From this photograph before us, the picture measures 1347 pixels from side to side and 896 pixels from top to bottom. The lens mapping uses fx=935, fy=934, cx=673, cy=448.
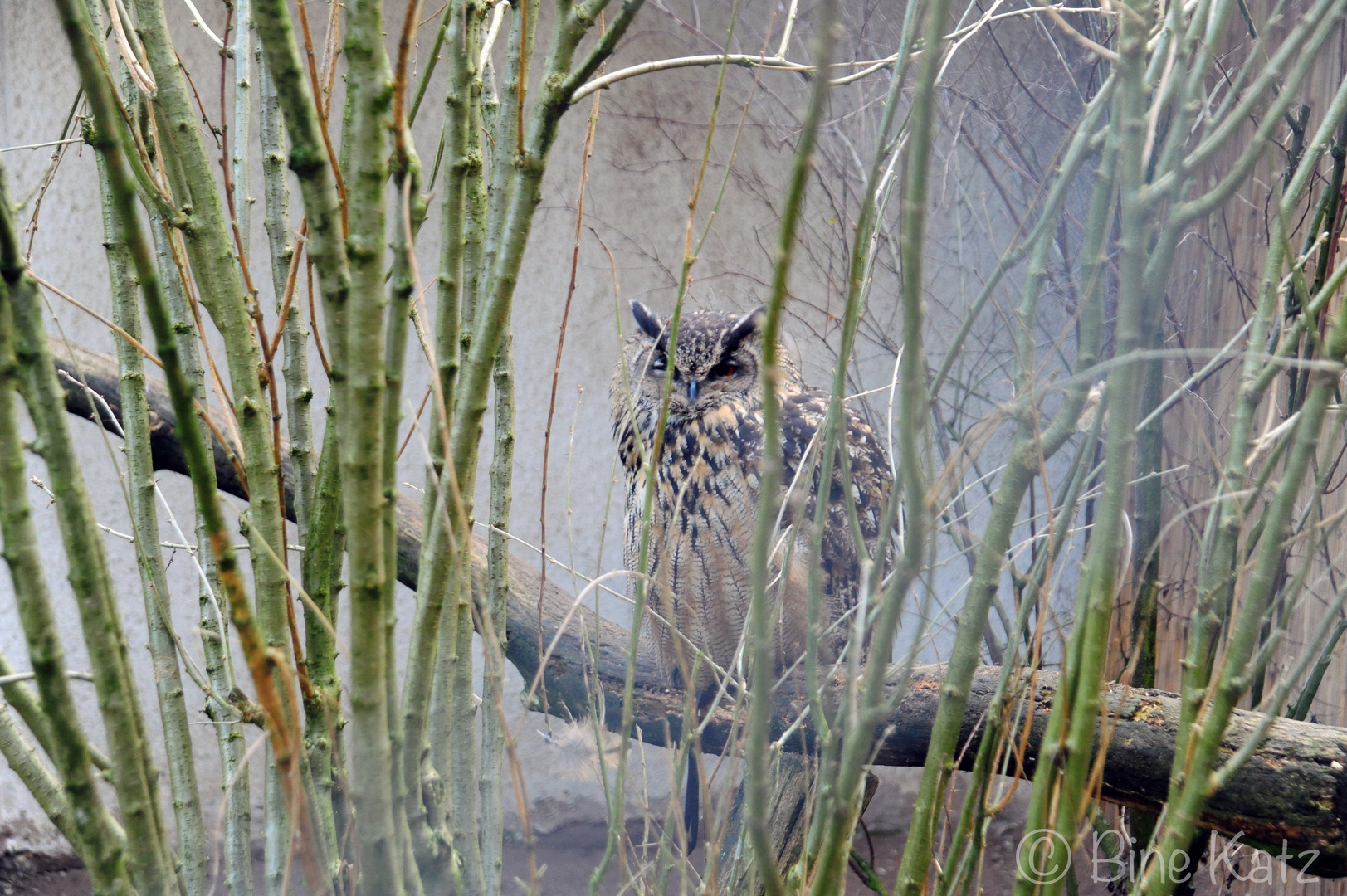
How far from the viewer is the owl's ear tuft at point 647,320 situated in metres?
2.04

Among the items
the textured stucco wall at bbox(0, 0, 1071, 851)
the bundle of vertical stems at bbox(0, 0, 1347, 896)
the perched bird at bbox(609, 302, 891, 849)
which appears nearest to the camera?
the bundle of vertical stems at bbox(0, 0, 1347, 896)

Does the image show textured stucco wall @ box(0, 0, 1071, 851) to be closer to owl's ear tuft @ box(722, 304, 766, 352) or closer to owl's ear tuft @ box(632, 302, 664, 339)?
owl's ear tuft @ box(632, 302, 664, 339)

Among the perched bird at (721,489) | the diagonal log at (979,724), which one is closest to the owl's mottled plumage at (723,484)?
the perched bird at (721,489)

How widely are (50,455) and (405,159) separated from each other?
27 centimetres

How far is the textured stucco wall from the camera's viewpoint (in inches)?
125

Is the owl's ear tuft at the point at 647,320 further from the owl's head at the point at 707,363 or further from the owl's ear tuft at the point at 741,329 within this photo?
the owl's ear tuft at the point at 741,329

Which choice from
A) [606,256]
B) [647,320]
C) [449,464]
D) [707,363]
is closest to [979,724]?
[449,464]

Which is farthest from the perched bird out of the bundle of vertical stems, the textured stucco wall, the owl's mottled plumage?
the textured stucco wall

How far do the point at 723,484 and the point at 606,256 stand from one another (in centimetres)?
199

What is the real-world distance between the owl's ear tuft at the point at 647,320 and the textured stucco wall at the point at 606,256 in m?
1.05

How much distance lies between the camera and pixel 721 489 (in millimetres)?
1862

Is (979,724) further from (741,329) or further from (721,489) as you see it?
(741,329)

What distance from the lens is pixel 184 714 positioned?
37.0 inches

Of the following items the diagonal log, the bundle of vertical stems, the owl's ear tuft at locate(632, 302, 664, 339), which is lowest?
the diagonal log
